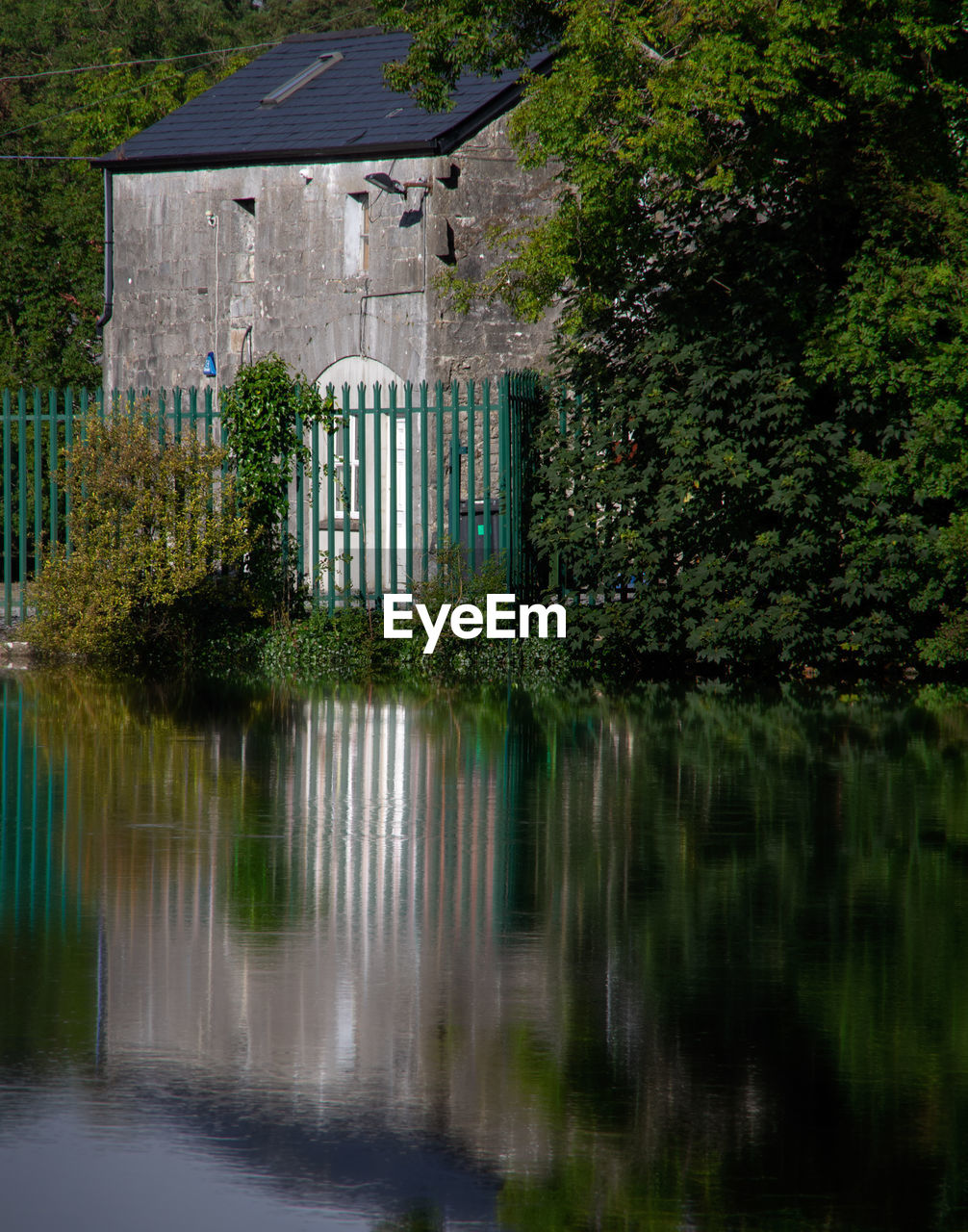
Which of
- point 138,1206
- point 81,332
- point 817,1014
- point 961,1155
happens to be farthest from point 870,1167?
point 81,332

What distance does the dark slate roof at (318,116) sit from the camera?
23297mm

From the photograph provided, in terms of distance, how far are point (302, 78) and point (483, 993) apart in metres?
23.9

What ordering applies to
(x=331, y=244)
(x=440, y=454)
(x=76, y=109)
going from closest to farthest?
(x=440, y=454) < (x=331, y=244) < (x=76, y=109)

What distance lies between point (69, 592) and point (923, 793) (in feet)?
29.1

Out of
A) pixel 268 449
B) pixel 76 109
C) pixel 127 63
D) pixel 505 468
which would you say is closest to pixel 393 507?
pixel 505 468

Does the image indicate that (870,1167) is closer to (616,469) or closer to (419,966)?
(419,966)

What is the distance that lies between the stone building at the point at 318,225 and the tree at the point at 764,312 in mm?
7400

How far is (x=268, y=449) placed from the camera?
16.9 metres

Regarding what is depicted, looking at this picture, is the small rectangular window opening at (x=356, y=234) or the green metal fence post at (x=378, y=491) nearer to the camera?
the green metal fence post at (x=378, y=491)

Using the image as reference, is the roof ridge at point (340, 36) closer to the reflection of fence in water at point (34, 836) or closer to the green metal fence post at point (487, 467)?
the green metal fence post at point (487, 467)

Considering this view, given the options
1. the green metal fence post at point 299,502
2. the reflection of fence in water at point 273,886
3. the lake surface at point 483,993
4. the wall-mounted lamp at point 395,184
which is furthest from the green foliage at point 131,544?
the wall-mounted lamp at point 395,184

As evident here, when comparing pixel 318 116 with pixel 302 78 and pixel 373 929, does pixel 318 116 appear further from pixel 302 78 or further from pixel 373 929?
pixel 373 929

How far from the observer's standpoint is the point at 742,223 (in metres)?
15.0

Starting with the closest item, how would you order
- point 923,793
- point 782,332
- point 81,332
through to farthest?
point 923,793 < point 782,332 < point 81,332
